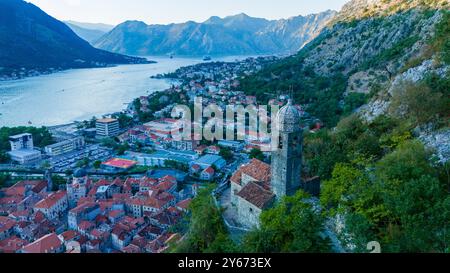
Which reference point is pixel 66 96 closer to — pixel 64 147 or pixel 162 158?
pixel 64 147

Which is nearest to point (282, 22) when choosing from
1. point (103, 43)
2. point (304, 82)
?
point (103, 43)

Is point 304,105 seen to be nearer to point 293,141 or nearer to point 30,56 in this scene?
point 293,141

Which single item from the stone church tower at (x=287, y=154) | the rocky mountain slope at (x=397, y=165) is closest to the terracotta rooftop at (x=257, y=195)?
the stone church tower at (x=287, y=154)

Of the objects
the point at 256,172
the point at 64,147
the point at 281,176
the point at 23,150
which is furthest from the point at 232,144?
the point at 281,176

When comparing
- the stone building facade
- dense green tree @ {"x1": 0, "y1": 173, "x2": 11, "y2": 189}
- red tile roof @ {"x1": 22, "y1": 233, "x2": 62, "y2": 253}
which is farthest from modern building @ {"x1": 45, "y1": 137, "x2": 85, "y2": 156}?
the stone building facade

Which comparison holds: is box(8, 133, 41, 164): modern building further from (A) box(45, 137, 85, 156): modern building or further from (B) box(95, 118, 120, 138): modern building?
(B) box(95, 118, 120, 138): modern building

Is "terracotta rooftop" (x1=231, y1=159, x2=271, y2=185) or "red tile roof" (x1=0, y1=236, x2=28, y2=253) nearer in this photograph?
"terracotta rooftop" (x1=231, y1=159, x2=271, y2=185)
